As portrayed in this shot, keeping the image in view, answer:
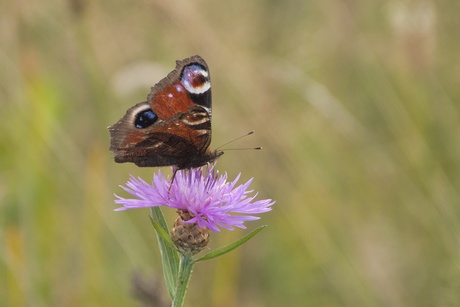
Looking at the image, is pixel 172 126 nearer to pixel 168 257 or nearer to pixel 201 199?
pixel 201 199

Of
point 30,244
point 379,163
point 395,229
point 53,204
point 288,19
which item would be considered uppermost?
point 288,19

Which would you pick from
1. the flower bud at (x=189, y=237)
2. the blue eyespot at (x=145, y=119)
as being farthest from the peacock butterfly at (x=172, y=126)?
the flower bud at (x=189, y=237)

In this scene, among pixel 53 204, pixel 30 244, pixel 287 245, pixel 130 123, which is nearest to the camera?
pixel 130 123

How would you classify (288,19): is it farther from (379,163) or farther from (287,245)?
(287,245)

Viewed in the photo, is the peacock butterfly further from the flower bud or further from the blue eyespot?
the flower bud

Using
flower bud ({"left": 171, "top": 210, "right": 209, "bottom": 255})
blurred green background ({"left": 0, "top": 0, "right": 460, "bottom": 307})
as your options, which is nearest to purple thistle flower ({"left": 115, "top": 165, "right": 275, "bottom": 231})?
flower bud ({"left": 171, "top": 210, "right": 209, "bottom": 255})

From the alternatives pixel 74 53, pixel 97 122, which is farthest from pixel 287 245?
pixel 74 53
